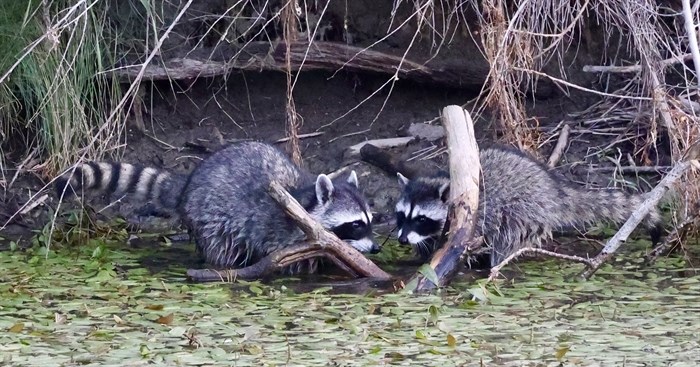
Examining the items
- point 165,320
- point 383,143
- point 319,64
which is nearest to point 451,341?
point 165,320

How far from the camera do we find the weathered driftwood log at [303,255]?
17.1 ft

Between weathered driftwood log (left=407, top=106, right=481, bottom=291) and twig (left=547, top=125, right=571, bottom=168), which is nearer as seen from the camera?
weathered driftwood log (left=407, top=106, right=481, bottom=291)

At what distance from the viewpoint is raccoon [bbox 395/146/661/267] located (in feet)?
19.5

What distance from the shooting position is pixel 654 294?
502 centimetres

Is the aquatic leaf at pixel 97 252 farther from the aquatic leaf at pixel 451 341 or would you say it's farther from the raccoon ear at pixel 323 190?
the aquatic leaf at pixel 451 341

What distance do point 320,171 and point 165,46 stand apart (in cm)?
122

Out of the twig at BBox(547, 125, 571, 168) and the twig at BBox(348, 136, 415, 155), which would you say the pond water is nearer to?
the twig at BBox(547, 125, 571, 168)

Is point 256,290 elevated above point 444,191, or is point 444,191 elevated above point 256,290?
point 444,191

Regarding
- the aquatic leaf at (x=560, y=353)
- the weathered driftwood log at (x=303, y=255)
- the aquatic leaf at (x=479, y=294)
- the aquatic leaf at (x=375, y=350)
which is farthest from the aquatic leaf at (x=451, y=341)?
the weathered driftwood log at (x=303, y=255)

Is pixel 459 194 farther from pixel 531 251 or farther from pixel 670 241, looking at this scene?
pixel 670 241

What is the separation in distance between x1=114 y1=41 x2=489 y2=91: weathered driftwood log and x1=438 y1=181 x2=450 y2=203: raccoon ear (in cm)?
140

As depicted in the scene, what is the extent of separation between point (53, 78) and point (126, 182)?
757 mm

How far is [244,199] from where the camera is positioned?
6066mm

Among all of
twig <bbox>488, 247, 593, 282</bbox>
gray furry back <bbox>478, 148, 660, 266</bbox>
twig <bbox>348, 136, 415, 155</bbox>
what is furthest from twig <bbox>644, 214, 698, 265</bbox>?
twig <bbox>348, 136, 415, 155</bbox>
